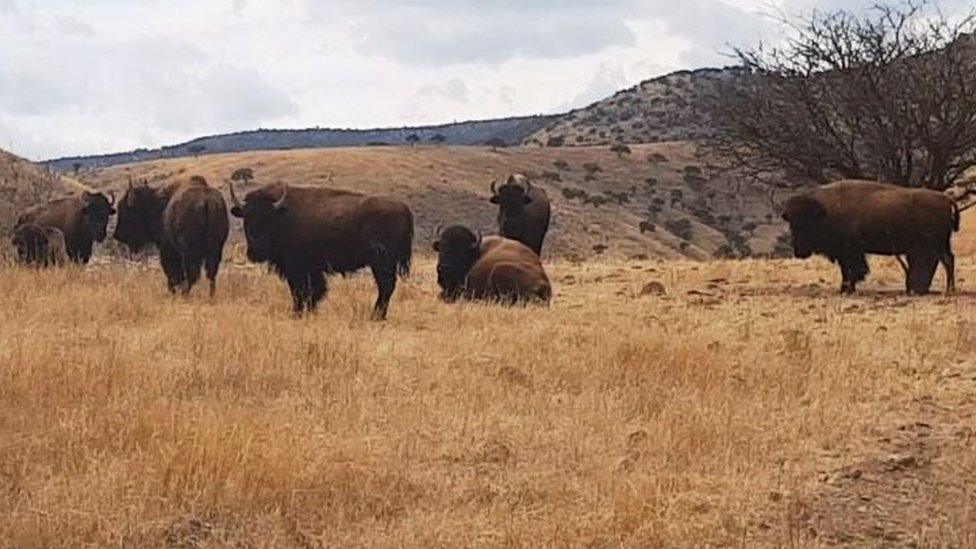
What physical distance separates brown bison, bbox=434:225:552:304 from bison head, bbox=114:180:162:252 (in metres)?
4.57

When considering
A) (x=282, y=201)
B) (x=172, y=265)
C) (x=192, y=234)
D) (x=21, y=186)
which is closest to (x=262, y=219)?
(x=282, y=201)

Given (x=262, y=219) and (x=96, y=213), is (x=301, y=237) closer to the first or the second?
(x=262, y=219)

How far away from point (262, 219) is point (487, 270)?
11.0 ft

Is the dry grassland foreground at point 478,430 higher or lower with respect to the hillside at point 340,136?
lower

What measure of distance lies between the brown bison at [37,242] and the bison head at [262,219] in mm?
7151

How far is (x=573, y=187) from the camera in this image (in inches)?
2446

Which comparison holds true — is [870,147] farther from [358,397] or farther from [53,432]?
[53,432]

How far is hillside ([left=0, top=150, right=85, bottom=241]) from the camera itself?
2894 centimetres

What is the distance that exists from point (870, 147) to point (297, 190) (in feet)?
40.1

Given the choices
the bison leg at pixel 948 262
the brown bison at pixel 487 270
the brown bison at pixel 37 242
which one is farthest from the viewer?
the brown bison at pixel 37 242

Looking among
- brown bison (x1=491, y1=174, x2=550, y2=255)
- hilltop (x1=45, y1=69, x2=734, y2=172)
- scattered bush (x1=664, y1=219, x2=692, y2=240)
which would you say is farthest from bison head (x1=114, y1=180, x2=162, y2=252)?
hilltop (x1=45, y1=69, x2=734, y2=172)

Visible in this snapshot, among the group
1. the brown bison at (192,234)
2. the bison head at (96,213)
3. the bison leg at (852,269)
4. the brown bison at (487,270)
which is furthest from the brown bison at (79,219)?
the bison leg at (852,269)

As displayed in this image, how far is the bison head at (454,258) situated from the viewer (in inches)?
710

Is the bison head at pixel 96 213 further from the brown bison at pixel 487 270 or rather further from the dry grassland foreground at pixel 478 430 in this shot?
the dry grassland foreground at pixel 478 430
